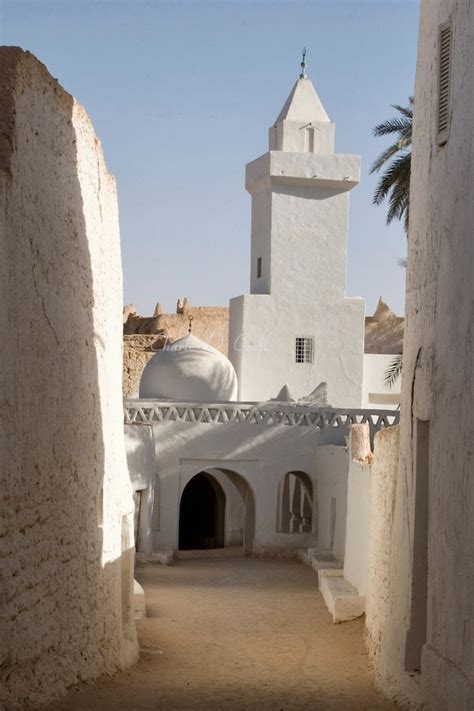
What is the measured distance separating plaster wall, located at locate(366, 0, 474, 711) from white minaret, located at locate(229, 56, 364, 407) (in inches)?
691

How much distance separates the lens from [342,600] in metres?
14.9

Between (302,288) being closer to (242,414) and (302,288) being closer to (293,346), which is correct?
(293,346)

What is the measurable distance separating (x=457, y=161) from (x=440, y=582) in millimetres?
3660

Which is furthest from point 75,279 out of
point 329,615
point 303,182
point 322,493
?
point 303,182

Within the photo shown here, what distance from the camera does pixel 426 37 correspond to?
34.5 feet

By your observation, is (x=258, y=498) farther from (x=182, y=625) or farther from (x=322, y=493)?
(x=182, y=625)

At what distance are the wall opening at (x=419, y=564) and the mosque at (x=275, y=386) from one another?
11926 mm

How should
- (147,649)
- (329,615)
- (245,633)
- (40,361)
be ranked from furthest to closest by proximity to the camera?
(329,615) < (245,633) < (147,649) < (40,361)

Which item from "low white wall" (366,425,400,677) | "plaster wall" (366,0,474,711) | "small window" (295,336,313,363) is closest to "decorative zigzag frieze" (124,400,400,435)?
"small window" (295,336,313,363)

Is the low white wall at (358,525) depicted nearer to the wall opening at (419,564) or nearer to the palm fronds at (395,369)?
the wall opening at (419,564)

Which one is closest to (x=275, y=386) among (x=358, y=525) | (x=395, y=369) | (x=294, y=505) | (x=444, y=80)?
(x=294, y=505)

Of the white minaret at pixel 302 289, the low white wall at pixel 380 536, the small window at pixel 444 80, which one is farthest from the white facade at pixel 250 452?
the small window at pixel 444 80

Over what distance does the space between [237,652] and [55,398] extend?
5805 millimetres

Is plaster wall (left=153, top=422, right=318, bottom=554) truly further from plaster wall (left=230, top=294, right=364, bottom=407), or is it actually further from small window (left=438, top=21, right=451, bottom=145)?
small window (left=438, top=21, right=451, bottom=145)
